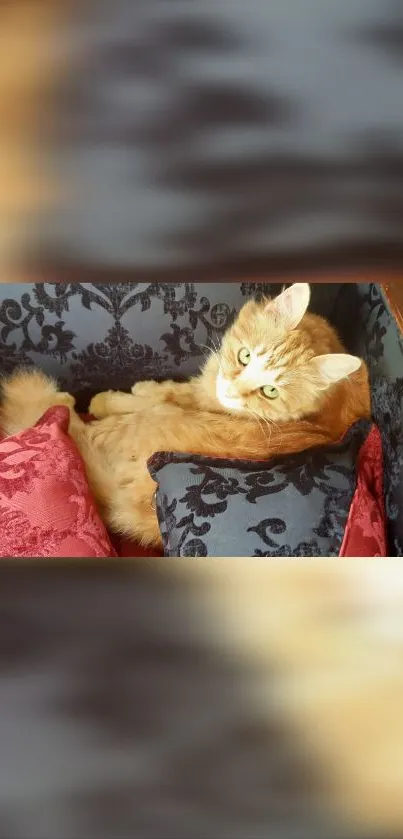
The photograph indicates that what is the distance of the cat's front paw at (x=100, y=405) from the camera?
5.74 ft

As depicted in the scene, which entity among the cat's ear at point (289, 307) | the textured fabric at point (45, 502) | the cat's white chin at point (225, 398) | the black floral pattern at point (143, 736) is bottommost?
the textured fabric at point (45, 502)

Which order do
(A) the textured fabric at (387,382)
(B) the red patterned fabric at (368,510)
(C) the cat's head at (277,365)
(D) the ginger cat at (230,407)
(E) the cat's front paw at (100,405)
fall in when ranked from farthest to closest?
1. (E) the cat's front paw at (100,405)
2. (C) the cat's head at (277,365)
3. (D) the ginger cat at (230,407)
4. (A) the textured fabric at (387,382)
5. (B) the red patterned fabric at (368,510)

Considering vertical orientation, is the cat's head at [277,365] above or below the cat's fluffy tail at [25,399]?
above

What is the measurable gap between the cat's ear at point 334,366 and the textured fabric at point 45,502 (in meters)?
0.62

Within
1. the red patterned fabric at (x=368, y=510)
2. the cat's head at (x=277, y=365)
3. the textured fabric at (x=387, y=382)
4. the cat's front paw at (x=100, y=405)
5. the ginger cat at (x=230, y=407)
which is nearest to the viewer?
the red patterned fabric at (x=368, y=510)

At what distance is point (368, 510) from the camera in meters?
1.30

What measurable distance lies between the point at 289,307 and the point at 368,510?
565 mm

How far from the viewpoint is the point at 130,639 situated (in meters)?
0.15

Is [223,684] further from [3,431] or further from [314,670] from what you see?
[3,431]

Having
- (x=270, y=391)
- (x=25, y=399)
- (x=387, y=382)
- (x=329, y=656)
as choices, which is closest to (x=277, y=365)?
(x=270, y=391)

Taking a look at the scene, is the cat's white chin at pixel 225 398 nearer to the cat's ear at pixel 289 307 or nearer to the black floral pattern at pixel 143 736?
the cat's ear at pixel 289 307

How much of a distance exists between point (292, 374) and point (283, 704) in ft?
4.83

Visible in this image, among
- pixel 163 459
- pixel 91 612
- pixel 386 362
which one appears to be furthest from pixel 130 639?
pixel 386 362

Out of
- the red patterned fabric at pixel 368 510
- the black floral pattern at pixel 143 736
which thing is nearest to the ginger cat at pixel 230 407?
the red patterned fabric at pixel 368 510
